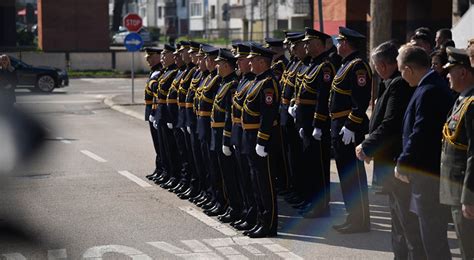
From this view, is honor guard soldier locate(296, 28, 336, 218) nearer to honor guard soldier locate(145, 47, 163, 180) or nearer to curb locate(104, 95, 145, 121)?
honor guard soldier locate(145, 47, 163, 180)

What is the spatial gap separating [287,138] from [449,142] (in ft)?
17.5

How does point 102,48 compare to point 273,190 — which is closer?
point 273,190

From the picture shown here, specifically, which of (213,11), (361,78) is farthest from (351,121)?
(213,11)

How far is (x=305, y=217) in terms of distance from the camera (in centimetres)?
973

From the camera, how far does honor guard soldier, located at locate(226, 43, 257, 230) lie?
352 inches

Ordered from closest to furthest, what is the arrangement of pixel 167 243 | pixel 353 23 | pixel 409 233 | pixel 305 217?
pixel 409 233, pixel 167 243, pixel 305 217, pixel 353 23

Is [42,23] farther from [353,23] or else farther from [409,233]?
[409,233]

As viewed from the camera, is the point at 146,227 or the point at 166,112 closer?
the point at 146,227

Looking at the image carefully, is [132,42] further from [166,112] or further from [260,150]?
[260,150]

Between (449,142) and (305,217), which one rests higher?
(449,142)

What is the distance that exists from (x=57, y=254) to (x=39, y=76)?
26570mm

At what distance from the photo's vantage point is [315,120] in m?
9.61

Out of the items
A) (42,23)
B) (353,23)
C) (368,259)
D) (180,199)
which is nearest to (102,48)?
(42,23)

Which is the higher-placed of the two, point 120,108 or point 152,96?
point 152,96
